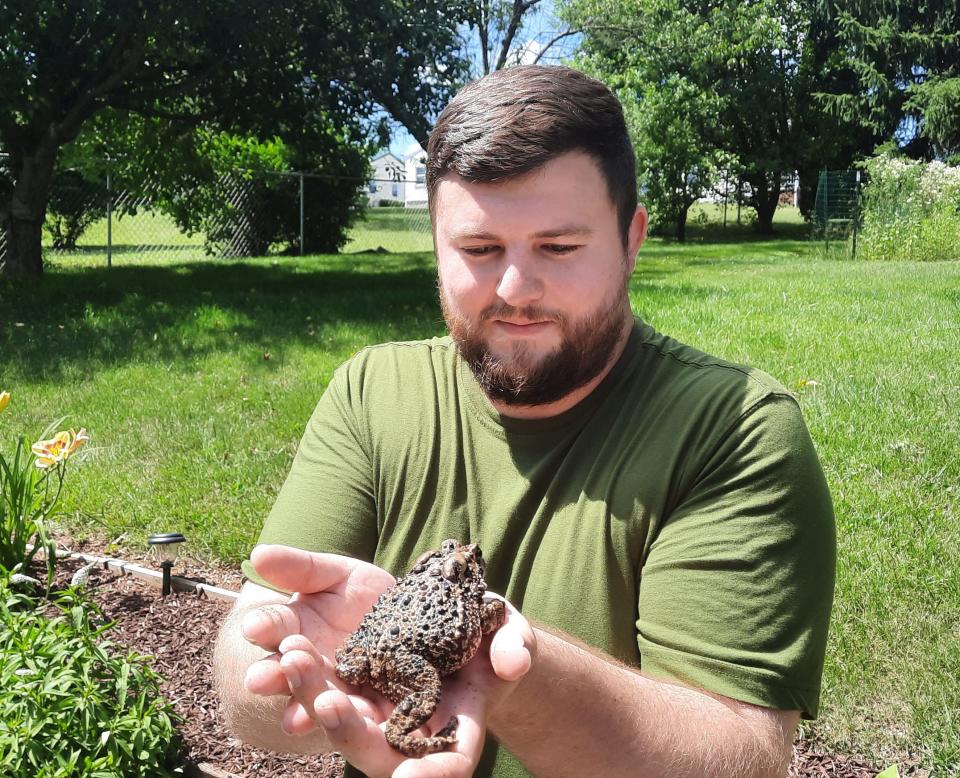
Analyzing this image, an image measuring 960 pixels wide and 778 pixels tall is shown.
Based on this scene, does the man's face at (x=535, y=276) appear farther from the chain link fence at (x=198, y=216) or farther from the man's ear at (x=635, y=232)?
the chain link fence at (x=198, y=216)

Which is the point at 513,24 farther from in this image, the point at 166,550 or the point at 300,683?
the point at 300,683

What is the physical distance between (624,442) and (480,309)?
0.45 metres

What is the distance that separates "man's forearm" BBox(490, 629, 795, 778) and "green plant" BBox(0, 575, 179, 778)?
1.46m

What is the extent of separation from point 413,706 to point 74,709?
1.51m

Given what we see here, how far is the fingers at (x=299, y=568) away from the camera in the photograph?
1662mm

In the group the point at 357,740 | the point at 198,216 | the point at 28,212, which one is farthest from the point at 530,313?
the point at 198,216

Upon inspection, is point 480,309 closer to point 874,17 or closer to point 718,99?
point 718,99

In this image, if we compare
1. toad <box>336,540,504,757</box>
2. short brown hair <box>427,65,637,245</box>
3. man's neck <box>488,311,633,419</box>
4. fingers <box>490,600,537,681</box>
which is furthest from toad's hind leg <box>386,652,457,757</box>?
short brown hair <box>427,65,637,245</box>

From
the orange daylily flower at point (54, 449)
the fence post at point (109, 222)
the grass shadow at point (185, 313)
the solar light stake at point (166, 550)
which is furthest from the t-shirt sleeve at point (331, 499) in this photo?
the fence post at point (109, 222)

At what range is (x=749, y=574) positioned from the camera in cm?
182

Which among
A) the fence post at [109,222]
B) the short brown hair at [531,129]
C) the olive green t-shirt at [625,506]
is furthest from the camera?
the fence post at [109,222]

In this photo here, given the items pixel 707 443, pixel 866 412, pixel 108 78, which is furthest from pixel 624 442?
pixel 108 78

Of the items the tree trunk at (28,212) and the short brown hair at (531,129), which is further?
the tree trunk at (28,212)

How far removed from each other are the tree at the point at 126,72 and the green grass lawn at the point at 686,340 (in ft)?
6.36
